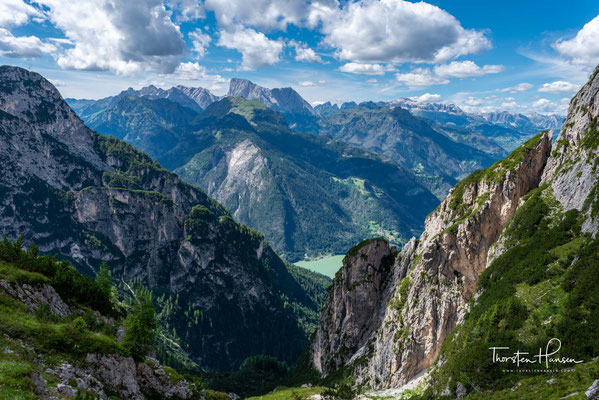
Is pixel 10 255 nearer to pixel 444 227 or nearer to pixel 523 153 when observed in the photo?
pixel 444 227

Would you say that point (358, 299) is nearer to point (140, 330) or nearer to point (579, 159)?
point (579, 159)

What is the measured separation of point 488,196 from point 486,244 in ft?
38.7

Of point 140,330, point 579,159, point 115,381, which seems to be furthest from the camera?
point 579,159

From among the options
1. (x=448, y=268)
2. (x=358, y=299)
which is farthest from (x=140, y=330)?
(x=358, y=299)

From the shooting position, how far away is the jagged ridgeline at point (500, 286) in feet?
163

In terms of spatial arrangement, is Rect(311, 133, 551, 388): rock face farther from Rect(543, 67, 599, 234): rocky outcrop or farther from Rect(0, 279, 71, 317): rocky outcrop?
Rect(0, 279, 71, 317): rocky outcrop

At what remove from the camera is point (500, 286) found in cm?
6481

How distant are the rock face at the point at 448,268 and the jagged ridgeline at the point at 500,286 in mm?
247

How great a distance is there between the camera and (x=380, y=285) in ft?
402

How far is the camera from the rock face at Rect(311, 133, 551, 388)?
83.5 metres

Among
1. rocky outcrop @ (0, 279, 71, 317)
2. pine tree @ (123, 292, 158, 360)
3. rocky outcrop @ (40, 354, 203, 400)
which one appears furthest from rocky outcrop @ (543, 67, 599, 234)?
rocky outcrop @ (0, 279, 71, 317)

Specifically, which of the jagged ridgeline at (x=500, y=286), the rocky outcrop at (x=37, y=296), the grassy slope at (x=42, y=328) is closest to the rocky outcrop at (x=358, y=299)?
the jagged ridgeline at (x=500, y=286)

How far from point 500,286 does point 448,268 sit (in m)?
23.0

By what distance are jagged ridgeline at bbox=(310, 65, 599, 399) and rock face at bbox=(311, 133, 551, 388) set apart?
0.25m
